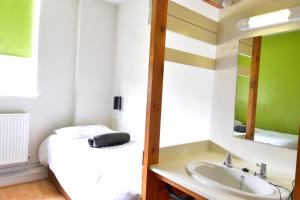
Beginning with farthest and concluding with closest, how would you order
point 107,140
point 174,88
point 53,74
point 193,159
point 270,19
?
1. point 53,74
2. point 107,140
3. point 174,88
4. point 193,159
5. point 270,19

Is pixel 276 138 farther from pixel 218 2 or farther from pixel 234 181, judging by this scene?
pixel 218 2

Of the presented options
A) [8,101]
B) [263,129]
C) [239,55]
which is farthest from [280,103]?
[8,101]

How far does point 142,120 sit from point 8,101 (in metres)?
1.72

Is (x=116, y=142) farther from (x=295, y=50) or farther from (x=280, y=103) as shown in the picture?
(x=295, y=50)

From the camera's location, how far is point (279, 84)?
1.56 meters

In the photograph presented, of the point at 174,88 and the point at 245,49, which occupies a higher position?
the point at 245,49

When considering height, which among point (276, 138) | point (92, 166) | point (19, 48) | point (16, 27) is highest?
point (16, 27)

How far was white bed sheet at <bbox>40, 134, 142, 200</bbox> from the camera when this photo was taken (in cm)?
161

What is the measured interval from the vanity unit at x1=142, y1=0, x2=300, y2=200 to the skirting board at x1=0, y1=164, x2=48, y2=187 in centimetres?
214

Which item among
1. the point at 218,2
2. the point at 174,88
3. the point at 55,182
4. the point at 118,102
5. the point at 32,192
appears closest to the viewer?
the point at 218,2

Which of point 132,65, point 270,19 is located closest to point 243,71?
point 270,19

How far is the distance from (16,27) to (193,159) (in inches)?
108

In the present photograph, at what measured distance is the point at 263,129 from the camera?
163 cm

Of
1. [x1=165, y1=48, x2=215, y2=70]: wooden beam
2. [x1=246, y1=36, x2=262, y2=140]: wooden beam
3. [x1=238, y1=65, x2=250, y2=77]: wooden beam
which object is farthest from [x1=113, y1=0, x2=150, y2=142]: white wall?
[x1=246, y1=36, x2=262, y2=140]: wooden beam
